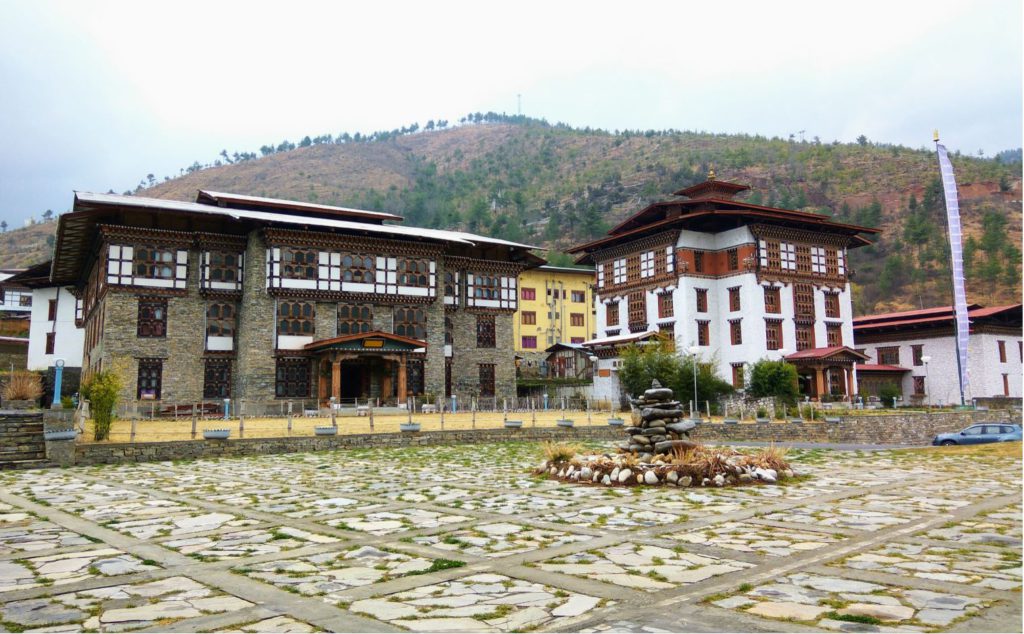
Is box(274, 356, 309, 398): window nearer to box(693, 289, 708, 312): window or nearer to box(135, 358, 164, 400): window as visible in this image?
box(135, 358, 164, 400): window

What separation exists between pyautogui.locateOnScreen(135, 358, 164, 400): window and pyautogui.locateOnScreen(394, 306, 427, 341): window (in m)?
13.2

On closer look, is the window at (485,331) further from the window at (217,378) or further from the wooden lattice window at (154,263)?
the wooden lattice window at (154,263)

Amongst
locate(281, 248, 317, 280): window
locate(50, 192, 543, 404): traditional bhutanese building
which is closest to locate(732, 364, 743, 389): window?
locate(50, 192, 543, 404): traditional bhutanese building

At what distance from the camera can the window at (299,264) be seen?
41438 mm

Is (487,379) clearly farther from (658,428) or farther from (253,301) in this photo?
(658,428)

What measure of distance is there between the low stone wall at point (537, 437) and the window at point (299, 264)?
1867 centimetres

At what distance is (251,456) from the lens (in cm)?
2242

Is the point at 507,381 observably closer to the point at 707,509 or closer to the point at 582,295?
the point at 582,295

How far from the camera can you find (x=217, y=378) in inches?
1633

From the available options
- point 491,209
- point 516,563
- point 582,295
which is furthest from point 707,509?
point 491,209

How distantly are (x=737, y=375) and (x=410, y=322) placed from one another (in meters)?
21.8

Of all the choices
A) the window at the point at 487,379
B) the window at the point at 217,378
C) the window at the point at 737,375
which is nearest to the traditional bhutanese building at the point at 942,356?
the window at the point at 737,375

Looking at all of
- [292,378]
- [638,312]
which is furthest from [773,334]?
[292,378]

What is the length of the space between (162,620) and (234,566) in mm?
1801
